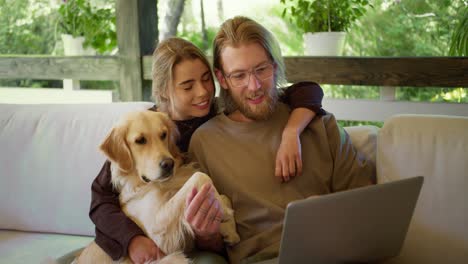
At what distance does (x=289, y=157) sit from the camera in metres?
1.65

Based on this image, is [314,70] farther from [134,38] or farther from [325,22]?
[134,38]

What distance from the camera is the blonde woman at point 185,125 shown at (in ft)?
5.12

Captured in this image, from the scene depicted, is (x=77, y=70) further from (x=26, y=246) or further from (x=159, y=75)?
(x=159, y=75)

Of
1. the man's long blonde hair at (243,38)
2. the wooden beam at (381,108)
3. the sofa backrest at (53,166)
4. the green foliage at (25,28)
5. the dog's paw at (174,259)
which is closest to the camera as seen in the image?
the dog's paw at (174,259)

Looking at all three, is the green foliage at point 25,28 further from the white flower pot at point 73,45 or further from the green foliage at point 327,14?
the green foliage at point 327,14

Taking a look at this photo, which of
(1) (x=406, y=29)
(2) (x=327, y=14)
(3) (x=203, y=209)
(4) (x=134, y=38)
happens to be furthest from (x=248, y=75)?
(1) (x=406, y=29)

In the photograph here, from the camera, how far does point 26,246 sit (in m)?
2.15

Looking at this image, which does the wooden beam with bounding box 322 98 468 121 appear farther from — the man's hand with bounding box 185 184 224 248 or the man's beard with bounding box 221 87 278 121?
the man's hand with bounding box 185 184 224 248

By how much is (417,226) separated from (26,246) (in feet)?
5.10

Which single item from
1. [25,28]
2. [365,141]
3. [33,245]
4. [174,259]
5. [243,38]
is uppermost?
[25,28]

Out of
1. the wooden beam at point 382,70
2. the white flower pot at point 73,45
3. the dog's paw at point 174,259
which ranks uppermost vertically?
the white flower pot at point 73,45

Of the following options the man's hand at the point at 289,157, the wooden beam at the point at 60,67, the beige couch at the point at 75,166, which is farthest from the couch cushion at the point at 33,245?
the wooden beam at the point at 60,67

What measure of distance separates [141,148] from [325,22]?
5.74ft

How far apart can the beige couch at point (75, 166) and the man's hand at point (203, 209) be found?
2.29 ft
